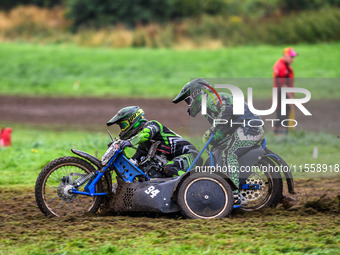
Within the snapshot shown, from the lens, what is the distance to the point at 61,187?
8555 mm

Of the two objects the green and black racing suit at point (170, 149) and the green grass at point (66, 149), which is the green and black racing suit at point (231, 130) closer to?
the green and black racing suit at point (170, 149)

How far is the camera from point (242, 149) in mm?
8695

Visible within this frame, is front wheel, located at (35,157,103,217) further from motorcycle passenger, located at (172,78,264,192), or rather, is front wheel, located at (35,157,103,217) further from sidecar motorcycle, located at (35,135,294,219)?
motorcycle passenger, located at (172,78,264,192)

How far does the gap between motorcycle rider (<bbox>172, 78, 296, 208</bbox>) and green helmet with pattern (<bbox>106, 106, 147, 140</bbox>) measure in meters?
0.73

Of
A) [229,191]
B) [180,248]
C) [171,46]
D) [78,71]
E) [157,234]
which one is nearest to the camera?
[180,248]

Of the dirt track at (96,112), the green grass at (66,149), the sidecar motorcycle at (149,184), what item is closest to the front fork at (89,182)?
the sidecar motorcycle at (149,184)

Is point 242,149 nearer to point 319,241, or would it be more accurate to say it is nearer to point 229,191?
point 229,191

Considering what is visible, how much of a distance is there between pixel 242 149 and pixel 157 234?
1.93 meters

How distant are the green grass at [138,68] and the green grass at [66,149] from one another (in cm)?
602

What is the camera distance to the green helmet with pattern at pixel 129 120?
8891 mm

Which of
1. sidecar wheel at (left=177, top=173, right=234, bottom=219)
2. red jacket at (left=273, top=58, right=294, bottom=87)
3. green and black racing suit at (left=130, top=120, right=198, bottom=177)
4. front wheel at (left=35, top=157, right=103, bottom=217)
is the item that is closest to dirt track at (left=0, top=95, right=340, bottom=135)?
red jacket at (left=273, top=58, right=294, bottom=87)

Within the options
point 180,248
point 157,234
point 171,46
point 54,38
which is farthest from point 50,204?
point 54,38

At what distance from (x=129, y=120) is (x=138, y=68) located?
21.9 meters

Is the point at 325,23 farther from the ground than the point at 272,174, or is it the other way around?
the point at 325,23
